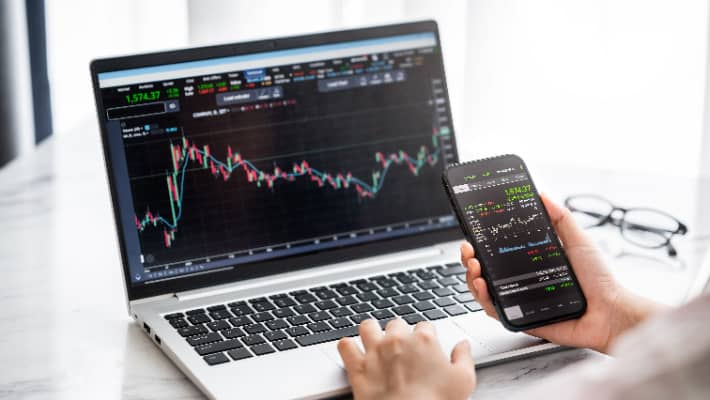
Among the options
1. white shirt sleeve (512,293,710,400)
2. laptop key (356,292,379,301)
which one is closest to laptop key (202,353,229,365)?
laptop key (356,292,379,301)

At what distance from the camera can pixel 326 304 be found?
110 centimetres

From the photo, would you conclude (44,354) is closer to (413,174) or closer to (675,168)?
(413,174)

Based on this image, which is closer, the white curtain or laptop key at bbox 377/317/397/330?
laptop key at bbox 377/317/397/330

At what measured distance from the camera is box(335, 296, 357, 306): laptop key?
43.4 inches

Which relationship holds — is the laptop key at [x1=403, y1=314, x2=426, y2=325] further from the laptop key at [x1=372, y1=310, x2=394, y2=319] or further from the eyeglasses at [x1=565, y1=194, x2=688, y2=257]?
the eyeglasses at [x1=565, y1=194, x2=688, y2=257]

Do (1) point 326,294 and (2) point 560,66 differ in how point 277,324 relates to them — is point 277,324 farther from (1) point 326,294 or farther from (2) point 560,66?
(2) point 560,66

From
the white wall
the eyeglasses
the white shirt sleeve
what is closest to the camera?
the white shirt sleeve

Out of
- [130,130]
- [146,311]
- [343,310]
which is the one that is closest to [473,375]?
[343,310]

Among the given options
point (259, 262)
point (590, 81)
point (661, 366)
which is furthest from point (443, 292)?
point (590, 81)

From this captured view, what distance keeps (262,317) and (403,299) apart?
0.17 m

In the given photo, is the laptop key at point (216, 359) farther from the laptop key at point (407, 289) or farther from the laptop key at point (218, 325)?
the laptop key at point (407, 289)

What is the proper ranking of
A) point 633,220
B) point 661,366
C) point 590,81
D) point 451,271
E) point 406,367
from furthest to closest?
point 590,81
point 633,220
point 451,271
point 406,367
point 661,366

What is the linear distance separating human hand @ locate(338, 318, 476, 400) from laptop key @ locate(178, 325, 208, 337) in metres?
0.18

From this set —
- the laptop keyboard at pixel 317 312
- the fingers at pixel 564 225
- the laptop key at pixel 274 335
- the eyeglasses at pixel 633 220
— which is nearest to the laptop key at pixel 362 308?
the laptop keyboard at pixel 317 312
